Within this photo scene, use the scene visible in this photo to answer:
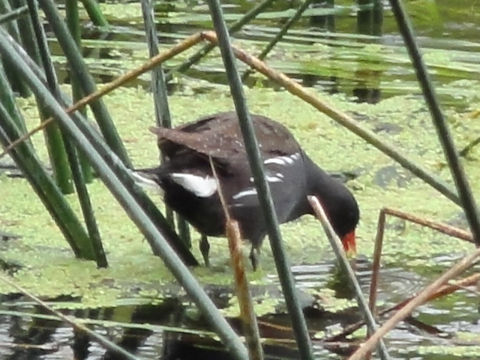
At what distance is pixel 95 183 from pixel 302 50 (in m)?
1.85

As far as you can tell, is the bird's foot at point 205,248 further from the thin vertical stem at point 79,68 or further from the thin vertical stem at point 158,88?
the thin vertical stem at point 79,68

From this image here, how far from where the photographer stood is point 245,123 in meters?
1.74

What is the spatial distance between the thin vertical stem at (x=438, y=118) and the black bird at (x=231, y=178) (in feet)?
4.54

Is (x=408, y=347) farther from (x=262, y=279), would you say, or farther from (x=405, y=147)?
(x=405, y=147)

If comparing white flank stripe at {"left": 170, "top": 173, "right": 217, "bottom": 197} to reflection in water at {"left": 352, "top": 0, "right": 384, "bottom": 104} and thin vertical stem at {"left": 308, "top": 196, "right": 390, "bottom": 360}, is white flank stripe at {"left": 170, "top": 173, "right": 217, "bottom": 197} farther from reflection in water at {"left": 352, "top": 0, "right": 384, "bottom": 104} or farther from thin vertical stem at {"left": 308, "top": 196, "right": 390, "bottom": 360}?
reflection in water at {"left": 352, "top": 0, "right": 384, "bottom": 104}

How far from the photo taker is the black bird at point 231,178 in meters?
3.31

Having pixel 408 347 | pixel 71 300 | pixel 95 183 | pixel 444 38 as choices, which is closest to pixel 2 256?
pixel 71 300

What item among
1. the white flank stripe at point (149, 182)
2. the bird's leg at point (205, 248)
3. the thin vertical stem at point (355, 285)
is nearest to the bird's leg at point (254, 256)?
the bird's leg at point (205, 248)

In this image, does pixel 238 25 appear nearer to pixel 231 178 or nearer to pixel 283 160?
pixel 231 178

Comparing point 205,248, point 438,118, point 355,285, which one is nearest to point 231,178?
point 205,248

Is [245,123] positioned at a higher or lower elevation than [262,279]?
higher

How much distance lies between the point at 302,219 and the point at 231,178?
23.7 inches

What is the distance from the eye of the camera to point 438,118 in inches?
72.2

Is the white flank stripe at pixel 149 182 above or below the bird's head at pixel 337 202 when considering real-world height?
above
